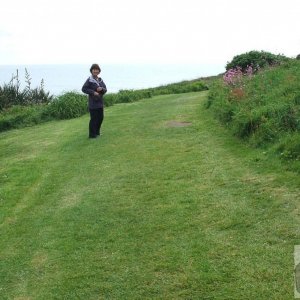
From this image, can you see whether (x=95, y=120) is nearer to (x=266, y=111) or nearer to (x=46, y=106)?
(x=266, y=111)

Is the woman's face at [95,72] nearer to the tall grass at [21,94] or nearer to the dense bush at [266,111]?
the dense bush at [266,111]

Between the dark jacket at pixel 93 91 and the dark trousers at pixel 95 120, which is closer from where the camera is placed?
the dark jacket at pixel 93 91

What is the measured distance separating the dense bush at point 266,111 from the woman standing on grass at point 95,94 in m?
2.84

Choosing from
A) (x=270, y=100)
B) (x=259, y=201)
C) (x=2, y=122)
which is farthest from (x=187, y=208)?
(x=2, y=122)

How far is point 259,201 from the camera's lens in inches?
243

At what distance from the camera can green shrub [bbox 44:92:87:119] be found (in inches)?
697

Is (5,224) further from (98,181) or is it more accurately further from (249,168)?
(249,168)

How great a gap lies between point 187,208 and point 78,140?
5.93 metres

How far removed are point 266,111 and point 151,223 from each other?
4.27m

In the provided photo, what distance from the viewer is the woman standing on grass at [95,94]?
37.5ft

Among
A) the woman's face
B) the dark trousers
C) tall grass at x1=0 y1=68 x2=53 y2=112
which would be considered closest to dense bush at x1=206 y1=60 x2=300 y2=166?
the dark trousers

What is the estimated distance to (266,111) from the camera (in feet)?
30.4

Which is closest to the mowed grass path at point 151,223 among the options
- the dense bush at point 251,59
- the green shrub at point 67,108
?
the green shrub at point 67,108

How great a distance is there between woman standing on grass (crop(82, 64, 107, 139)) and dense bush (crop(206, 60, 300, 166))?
284 cm
